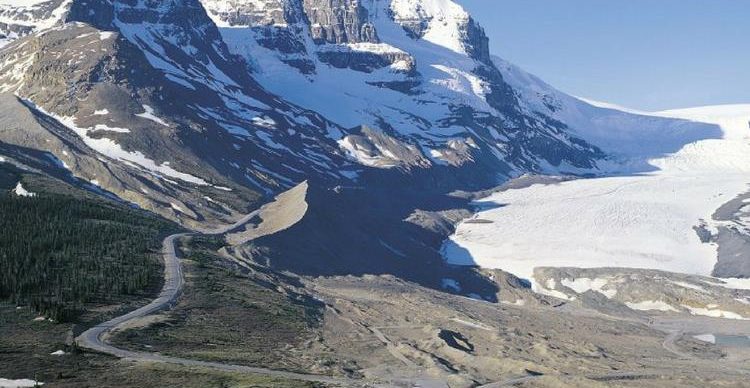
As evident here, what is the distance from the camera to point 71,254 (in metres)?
82.4

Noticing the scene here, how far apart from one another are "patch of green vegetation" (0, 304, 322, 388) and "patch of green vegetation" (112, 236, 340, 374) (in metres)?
5.32

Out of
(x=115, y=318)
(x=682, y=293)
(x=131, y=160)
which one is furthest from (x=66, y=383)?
(x=131, y=160)

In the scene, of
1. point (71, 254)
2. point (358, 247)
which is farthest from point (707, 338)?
point (71, 254)

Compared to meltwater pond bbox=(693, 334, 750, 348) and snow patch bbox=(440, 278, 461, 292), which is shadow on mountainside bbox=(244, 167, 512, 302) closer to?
snow patch bbox=(440, 278, 461, 292)

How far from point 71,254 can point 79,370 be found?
35.6 meters

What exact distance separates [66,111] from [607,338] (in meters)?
132

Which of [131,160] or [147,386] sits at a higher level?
[147,386]

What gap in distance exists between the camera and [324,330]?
81938 mm

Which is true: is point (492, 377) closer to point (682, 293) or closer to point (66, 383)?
point (66, 383)

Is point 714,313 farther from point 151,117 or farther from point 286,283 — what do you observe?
point 151,117

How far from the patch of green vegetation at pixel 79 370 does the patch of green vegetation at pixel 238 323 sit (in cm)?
532

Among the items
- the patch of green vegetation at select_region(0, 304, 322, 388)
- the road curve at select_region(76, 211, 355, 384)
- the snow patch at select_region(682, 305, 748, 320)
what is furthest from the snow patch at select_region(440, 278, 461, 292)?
the patch of green vegetation at select_region(0, 304, 322, 388)

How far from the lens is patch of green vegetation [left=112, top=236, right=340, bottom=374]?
62.1 meters

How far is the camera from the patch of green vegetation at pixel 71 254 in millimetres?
69062
